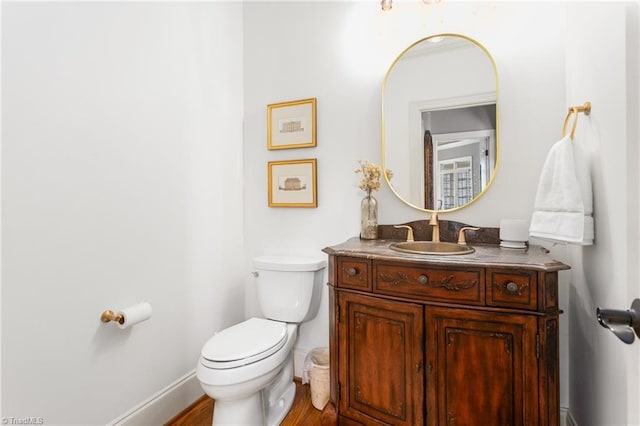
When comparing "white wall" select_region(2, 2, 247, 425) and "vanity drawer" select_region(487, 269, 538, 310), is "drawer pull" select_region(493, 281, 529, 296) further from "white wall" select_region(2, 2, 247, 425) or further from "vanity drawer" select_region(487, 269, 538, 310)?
"white wall" select_region(2, 2, 247, 425)

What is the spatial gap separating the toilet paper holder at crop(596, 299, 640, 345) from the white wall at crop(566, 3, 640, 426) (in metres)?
0.03

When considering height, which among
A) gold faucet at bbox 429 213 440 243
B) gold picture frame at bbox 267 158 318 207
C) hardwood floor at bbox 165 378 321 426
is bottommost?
hardwood floor at bbox 165 378 321 426

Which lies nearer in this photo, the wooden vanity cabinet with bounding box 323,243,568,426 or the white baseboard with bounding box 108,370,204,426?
the wooden vanity cabinet with bounding box 323,243,568,426

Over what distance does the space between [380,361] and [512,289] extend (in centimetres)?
60

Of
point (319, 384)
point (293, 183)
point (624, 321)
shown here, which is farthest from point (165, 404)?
point (624, 321)

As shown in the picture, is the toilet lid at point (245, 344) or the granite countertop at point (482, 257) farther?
the toilet lid at point (245, 344)

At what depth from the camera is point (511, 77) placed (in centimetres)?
157

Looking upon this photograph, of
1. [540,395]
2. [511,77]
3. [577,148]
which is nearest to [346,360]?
[540,395]

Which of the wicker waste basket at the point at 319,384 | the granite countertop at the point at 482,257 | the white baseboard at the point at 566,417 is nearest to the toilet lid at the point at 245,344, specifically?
the wicker waste basket at the point at 319,384

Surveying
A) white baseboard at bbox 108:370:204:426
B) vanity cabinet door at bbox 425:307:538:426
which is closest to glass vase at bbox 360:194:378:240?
vanity cabinet door at bbox 425:307:538:426

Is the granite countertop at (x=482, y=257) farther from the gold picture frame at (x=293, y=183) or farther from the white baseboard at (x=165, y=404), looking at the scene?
the white baseboard at (x=165, y=404)

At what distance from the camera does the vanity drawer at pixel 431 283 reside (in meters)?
1.15

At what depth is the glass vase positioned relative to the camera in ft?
5.78

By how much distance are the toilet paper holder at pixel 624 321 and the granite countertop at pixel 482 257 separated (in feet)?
1.68
